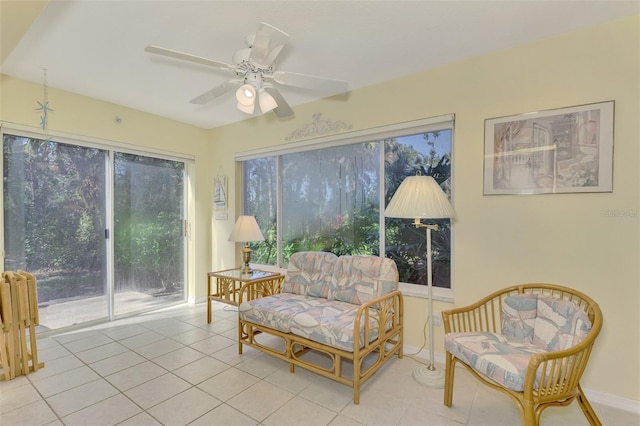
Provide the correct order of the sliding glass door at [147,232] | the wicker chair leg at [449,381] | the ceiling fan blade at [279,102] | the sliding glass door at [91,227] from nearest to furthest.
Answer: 1. the wicker chair leg at [449,381]
2. the ceiling fan blade at [279,102]
3. the sliding glass door at [91,227]
4. the sliding glass door at [147,232]

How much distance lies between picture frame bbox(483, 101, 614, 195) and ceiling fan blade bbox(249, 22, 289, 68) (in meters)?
1.75

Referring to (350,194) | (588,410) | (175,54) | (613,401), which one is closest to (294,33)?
(175,54)

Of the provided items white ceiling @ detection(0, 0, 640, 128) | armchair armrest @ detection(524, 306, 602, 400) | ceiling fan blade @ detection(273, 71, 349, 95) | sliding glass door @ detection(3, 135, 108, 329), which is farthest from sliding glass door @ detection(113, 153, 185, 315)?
armchair armrest @ detection(524, 306, 602, 400)

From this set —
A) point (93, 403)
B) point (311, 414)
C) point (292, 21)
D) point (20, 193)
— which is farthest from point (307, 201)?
point (20, 193)

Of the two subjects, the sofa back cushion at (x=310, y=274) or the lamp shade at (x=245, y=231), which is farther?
the lamp shade at (x=245, y=231)

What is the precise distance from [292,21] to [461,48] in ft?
4.34

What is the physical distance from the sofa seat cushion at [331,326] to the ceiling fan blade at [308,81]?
1692mm

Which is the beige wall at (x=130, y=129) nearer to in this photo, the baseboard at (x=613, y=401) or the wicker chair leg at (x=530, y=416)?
the wicker chair leg at (x=530, y=416)

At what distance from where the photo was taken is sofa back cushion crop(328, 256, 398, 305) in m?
2.54

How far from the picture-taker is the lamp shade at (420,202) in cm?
214

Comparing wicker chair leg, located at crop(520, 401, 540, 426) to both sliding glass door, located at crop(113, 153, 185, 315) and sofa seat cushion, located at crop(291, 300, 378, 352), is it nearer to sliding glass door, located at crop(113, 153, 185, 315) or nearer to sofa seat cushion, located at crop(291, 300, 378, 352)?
sofa seat cushion, located at crop(291, 300, 378, 352)

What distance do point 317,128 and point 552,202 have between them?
2263 mm

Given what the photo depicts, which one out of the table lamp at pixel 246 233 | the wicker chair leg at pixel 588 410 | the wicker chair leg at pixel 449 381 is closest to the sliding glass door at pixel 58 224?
the table lamp at pixel 246 233

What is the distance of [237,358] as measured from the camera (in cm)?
263
